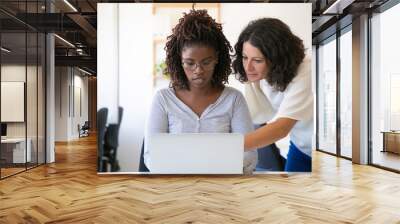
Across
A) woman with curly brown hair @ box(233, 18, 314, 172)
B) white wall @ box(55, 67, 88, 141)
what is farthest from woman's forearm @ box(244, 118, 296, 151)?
white wall @ box(55, 67, 88, 141)

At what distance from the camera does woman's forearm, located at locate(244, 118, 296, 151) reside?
6.41 metres

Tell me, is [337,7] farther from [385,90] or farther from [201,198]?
[201,198]

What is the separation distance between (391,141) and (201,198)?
159 inches

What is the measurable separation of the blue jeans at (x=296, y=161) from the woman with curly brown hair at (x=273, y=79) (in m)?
0.05

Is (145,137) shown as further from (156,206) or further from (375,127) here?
(375,127)

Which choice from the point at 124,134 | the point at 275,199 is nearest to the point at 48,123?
the point at 124,134

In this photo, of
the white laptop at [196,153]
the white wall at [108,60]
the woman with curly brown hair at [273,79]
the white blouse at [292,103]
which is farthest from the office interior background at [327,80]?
the white laptop at [196,153]

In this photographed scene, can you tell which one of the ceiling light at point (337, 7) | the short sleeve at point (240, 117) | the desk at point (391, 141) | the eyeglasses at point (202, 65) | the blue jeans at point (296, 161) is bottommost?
the blue jeans at point (296, 161)

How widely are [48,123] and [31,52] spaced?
1.62 meters

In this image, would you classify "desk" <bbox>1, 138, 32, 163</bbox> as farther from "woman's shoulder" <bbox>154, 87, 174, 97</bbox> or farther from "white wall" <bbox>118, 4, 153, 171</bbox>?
"woman's shoulder" <bbox>154, 87, 174, 97</bbox>

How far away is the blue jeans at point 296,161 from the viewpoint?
667 centimetres

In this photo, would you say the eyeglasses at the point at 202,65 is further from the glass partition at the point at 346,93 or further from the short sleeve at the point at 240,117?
the glass partition at the point at 346,93

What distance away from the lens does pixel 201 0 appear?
22.6 feet

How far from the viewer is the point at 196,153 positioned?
6.41m
